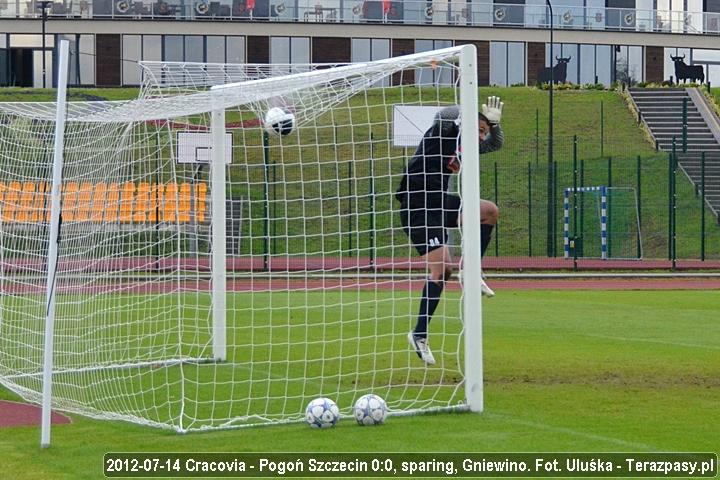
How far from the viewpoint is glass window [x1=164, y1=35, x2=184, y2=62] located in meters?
60.2

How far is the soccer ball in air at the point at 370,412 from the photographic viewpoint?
28.9ft

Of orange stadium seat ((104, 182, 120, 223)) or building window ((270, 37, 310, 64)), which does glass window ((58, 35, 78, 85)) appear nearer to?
building window ((270, 37, 310, 64))

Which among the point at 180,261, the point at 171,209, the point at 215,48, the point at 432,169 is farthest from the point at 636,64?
the point at 180,261

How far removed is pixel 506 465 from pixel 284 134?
4.94 metres

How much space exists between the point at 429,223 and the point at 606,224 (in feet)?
93.5

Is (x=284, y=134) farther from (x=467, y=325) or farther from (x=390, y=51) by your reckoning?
(x=390, y=51)

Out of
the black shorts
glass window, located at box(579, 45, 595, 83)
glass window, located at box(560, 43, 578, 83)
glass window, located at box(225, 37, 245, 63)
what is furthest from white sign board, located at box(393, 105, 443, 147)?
glass window, located at box(579, 45, 595, 83)

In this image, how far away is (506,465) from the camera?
733 centimetres

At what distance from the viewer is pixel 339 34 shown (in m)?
59.6

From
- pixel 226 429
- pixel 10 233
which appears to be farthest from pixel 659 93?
pixel 226 429

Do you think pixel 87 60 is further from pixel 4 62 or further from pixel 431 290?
pixel 431 290

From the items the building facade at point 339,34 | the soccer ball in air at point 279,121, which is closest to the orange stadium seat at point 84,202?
the soccer ball in air at point 279,121

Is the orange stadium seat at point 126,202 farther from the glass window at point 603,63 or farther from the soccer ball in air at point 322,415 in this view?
the glass window at point 603,63

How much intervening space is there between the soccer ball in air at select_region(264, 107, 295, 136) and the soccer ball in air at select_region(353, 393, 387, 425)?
3.30m
